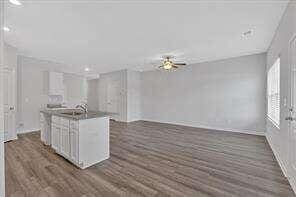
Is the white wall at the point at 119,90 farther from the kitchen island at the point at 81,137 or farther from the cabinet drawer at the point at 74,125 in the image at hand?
the cabinet drawer at the point at 74,125

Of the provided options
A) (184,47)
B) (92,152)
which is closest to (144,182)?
(92,152)

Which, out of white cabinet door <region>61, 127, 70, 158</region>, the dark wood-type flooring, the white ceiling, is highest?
the white ceiling

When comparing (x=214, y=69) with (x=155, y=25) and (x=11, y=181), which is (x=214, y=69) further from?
(x=11, y=181)

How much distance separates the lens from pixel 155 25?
2.96 m

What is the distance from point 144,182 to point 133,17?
2.66 m

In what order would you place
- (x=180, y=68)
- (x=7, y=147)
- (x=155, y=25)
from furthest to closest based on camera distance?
1. (x=180, y=68)
2. (x=7, y=147)
3. (x=155, y=25)

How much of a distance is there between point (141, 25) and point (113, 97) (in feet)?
18.6

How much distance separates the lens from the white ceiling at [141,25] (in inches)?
92.6

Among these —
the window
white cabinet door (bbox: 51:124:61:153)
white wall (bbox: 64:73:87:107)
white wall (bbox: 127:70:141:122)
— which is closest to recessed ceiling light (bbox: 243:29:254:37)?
the window

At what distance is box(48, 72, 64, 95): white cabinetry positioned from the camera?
6043 millimetres

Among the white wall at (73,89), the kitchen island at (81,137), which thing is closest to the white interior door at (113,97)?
the white wall at (73,89)

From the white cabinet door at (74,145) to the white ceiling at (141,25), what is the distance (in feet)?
6.59

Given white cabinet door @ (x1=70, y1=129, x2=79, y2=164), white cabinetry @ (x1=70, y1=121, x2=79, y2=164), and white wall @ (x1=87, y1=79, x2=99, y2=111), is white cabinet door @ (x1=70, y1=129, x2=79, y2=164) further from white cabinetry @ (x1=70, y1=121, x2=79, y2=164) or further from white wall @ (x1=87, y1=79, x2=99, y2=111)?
white wall @ (x1=87, y1=79, x2=99, y2=111)

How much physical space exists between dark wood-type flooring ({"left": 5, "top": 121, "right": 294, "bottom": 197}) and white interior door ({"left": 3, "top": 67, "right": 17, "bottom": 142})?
0.43 m
